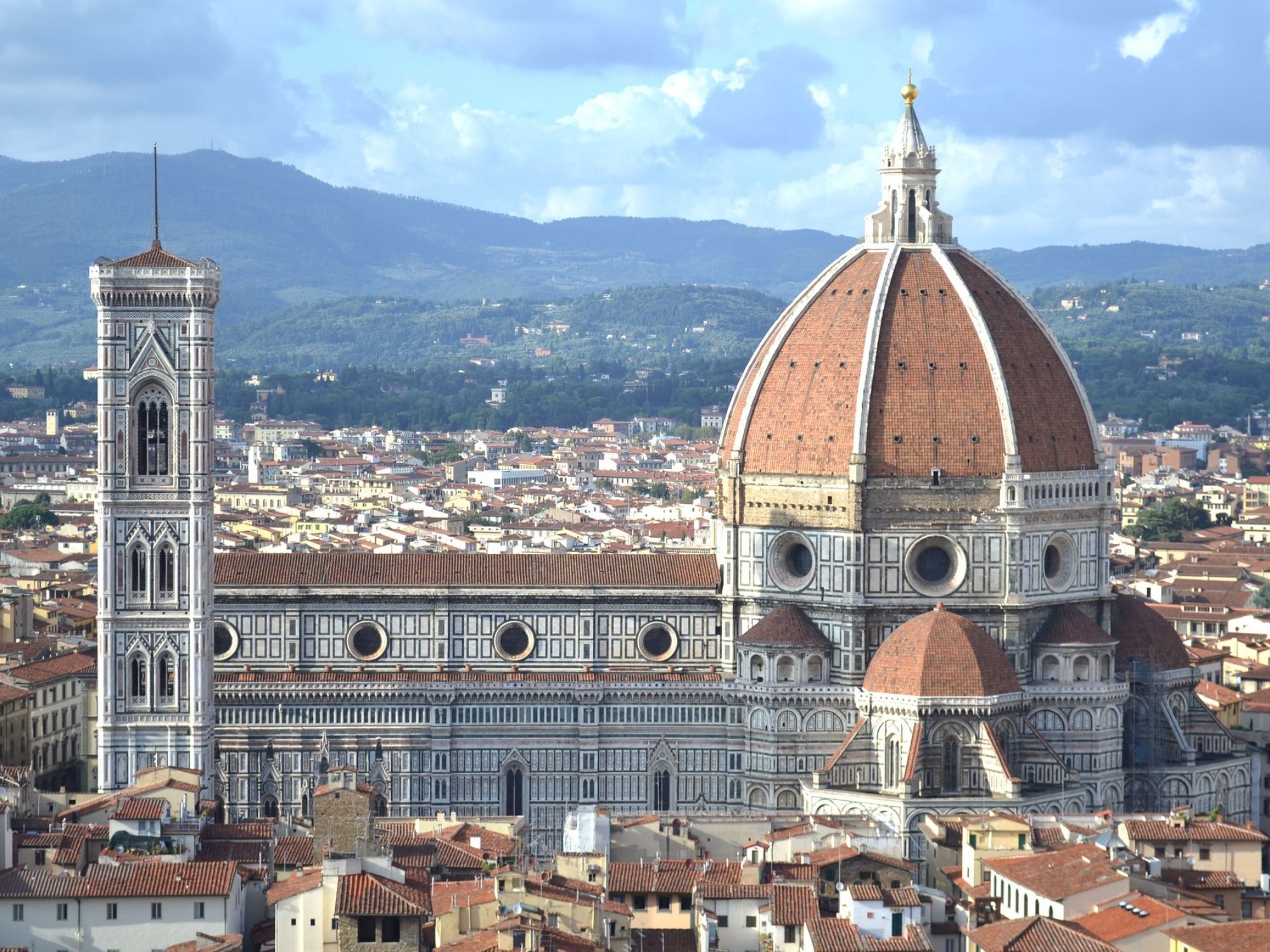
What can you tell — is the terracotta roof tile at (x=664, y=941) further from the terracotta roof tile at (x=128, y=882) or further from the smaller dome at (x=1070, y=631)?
the smaller dome at (x=1070, y=631)

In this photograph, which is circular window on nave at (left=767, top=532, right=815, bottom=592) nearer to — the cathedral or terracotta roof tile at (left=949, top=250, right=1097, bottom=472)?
the cathedral

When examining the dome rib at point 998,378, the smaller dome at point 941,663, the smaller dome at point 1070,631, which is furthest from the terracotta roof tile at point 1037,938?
the dome rib at point 998,378

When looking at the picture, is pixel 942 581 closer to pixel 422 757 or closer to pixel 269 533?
pixel 422 757

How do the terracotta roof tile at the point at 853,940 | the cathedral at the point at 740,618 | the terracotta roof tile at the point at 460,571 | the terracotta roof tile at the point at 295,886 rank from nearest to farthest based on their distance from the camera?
the terracotta roof tile at the point at 853,940 → the terracotta roof tile at the point at 295,886 → the cathedral at the point at 740,618 → the terracotta roof tile at the point at 460,571

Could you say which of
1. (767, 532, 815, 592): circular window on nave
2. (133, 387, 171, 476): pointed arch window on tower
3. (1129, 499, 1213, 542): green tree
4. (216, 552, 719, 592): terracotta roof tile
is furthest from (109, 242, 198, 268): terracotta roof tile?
(1129, 499, 1213, 542): green tree

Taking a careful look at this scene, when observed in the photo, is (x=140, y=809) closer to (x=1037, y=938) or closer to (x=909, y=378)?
(x=1037, y=938)

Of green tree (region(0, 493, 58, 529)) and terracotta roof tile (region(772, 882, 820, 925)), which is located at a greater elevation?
green tree (region(0, 493, 58, 529))

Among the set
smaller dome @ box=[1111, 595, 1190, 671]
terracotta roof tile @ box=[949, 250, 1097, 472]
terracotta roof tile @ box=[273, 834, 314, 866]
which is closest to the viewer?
terracotta roof tile @ box=[273, 834, 314, 866]
